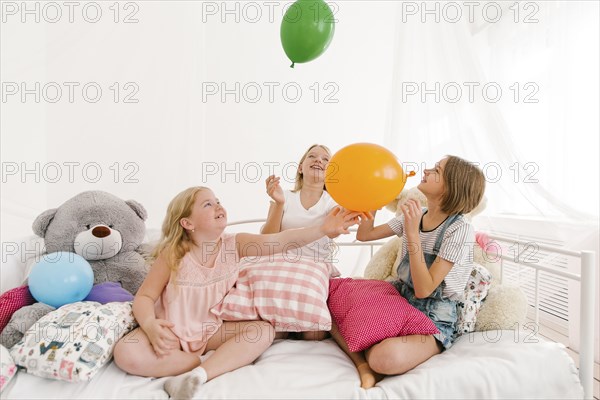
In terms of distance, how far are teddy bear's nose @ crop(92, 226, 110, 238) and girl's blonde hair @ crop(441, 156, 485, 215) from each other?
114 cm

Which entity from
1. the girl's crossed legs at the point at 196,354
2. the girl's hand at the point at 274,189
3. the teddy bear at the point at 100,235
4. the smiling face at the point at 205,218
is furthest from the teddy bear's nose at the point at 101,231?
the girl's hand at the point at 274,189

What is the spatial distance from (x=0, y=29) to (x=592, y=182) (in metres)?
2.65

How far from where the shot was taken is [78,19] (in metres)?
2.00

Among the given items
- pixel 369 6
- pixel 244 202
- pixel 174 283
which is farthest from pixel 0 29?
pixel 369 6

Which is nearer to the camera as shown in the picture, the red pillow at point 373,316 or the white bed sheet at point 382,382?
the white bed sheet at point 382,382

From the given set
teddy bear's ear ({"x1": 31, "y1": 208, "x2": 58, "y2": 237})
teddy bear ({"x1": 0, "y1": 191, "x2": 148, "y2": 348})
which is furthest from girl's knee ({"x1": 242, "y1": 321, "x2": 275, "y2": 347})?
teddy bear's ear ({"x1": 31, "y1": 208, "x2": 58, "y2": 237})

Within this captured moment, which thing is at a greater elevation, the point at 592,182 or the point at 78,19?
the point at 78,19

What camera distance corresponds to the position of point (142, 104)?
2.02 metres

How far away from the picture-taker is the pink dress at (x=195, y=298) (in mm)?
1255

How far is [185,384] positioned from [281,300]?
361 millimetres

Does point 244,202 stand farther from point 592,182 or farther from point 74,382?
point 592,182

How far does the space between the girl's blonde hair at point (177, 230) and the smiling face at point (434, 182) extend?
2.27 ft

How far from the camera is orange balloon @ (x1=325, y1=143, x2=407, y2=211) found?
1163 millimetres

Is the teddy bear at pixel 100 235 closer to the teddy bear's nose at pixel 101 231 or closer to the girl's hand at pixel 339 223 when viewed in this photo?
the teddy bear's nose at pixel 101 231
